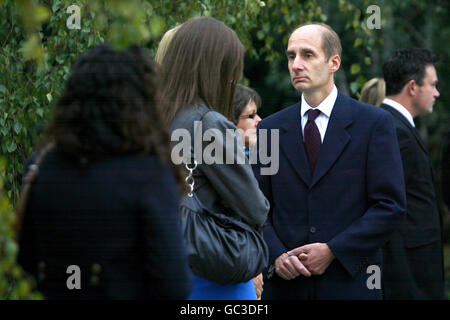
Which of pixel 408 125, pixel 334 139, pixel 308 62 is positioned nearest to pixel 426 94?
pixel 408 125

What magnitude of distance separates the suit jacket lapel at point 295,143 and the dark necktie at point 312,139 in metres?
0.02

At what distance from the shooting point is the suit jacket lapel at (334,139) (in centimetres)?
331

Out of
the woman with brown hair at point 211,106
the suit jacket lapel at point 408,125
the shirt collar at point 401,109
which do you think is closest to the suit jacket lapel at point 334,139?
the woman with brown hair at point 211,106

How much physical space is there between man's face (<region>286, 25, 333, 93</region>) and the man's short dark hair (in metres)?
1.39

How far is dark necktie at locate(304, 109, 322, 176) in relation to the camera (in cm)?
339

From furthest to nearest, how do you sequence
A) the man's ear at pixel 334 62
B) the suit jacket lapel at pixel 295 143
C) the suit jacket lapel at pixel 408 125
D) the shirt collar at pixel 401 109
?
the shirt collar at pixel 401 109 < the suit jacket lapel at pixel 408 125 < the man's ear at pixel 334 62 < the suit jacket lapel at pixel 295 143

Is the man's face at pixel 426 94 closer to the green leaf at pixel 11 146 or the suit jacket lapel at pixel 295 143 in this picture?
the suit jacket lapel at pixel 295 143

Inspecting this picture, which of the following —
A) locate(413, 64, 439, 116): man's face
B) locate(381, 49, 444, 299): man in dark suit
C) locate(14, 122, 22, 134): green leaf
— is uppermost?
locate(413, 64, 439, 116): man's face

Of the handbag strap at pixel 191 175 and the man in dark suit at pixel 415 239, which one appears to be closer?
the handbag strap at pixel 191 175

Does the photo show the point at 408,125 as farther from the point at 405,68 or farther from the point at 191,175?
the point at 191,175

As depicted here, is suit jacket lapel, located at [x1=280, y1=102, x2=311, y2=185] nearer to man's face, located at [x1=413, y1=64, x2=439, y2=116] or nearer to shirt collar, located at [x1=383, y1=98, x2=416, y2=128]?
shirt collar, located at [x1=383, y1=98, x2=416, y2=128]

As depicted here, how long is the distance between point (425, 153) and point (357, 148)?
124 centimetres

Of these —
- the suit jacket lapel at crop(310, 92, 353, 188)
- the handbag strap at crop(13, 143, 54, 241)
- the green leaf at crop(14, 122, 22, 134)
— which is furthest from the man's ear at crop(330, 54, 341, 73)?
the handbag strap at crop(13, 143, 54, 241)

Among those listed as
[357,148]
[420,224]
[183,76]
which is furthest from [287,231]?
[420,224]
